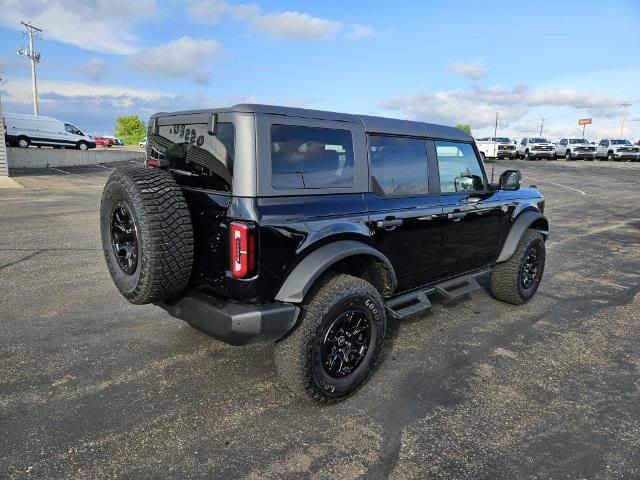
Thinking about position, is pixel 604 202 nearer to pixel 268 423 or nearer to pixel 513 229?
pixel 513 229

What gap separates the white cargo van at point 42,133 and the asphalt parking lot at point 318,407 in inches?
1051

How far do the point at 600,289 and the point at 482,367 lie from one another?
2.98 metres

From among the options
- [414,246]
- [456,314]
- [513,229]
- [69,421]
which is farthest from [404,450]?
[513,229]

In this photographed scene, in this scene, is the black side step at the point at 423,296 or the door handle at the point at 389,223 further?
the black side step at the point at 423,296

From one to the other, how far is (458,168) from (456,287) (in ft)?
3.65

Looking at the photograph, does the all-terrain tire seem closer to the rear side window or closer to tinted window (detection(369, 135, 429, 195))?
tinted window (detection(369, 135, 429, 195))

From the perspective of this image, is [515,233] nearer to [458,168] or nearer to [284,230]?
[458,168]

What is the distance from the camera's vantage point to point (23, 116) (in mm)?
27281

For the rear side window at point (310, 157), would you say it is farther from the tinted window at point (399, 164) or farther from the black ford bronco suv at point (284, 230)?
the tinted window at point (399, 164)

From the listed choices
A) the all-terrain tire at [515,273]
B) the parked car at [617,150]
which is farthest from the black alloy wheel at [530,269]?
the parked car at [617,150]

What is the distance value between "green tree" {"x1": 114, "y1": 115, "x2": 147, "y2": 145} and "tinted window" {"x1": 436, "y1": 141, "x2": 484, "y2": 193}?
10518 centimetres

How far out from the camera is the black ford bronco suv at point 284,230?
2.60 metres

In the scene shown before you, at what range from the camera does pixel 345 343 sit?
3.02 m

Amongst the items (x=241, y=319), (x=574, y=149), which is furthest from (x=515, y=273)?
(x=574, y=149)
